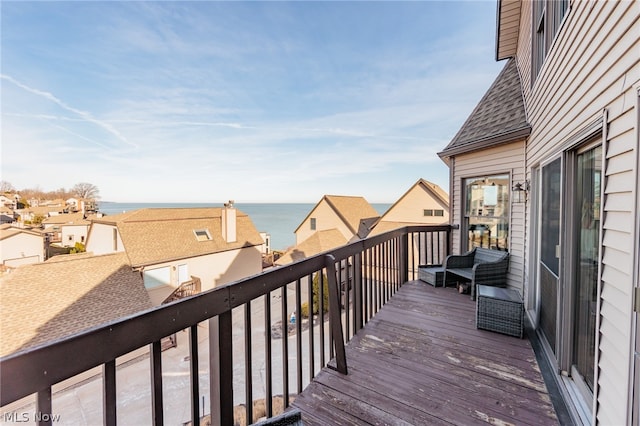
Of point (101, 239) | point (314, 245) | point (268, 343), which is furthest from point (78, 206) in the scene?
point (268, 343)

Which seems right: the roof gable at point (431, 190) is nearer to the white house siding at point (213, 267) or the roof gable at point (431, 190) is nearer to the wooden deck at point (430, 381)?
the white house siding at point (213, 267)

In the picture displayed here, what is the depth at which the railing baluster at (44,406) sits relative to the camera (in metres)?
0.74

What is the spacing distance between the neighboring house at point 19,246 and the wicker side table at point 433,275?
1985cm

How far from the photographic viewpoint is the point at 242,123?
21.0 meters

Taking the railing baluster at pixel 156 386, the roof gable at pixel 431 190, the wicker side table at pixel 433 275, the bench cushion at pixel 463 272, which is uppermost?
the roof gable at pixel 431 190

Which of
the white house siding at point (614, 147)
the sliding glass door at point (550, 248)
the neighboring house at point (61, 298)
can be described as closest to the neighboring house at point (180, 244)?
the neighboring house at point (61, 298)

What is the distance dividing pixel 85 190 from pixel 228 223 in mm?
25157

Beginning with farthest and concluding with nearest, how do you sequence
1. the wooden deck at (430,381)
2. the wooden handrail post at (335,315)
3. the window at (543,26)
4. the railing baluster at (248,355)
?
the window at (543,26), the wooden handrail post at (335,315), the wooden deck at (430,381), the railing baluster at (248,355)

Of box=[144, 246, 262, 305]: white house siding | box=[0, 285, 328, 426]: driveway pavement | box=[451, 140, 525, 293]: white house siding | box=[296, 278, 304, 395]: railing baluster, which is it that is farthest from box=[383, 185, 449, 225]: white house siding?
box=[296, 278, 304, 395]: railing baluster

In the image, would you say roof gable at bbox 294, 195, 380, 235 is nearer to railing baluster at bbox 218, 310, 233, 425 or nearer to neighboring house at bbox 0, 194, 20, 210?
railing baluster at bbox 218, 310, 233, 425

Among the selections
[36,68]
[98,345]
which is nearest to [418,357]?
[98,345]

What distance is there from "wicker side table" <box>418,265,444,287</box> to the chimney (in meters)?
13.7

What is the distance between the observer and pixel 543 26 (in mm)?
3496

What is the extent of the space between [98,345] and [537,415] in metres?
2.63
